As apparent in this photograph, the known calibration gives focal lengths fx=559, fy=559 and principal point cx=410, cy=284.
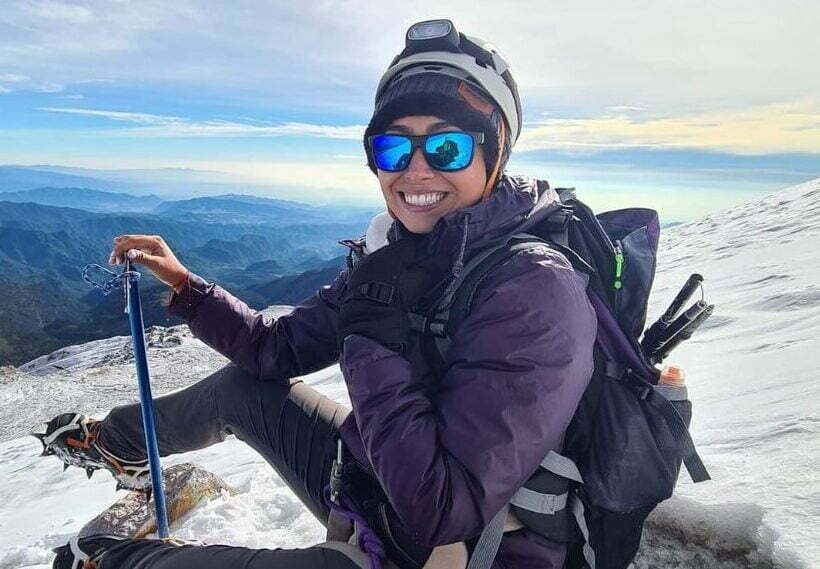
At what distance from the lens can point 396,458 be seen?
2027 mm

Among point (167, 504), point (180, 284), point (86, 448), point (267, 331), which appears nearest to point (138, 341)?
point (180, 284)

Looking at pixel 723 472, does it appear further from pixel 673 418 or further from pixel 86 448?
pixel 86 448

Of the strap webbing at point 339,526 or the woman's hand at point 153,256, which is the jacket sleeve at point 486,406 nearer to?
the strap webbing at point 339,526

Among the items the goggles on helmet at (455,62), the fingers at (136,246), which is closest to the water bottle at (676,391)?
the goggles on helmet at (455,62)

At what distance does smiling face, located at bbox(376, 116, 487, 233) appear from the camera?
2.62 m

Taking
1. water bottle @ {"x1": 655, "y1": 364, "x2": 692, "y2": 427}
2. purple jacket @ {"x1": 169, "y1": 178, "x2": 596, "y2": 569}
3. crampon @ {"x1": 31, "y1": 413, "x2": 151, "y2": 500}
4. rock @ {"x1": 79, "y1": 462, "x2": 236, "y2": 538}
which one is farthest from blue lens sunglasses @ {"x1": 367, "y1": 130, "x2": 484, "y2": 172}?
rock @ {"x1": 79, "y1": 462, "x2": 236, "y2": 538}

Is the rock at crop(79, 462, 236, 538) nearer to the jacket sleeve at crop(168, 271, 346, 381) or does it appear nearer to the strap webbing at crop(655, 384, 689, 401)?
the jacket sleeve at crop(168, 271, 346, 381)

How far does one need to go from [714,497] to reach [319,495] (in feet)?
7.20

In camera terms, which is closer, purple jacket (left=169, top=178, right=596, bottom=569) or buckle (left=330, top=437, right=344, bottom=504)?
purple jacket (left=169, top=178, right=596, bottom=569)

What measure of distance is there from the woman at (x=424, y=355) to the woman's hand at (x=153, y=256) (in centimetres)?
1

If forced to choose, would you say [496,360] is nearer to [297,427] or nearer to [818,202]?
[297,427]

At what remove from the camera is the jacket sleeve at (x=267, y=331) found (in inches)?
142

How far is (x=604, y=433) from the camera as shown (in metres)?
2.27

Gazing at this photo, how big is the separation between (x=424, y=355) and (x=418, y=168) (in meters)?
0.89
